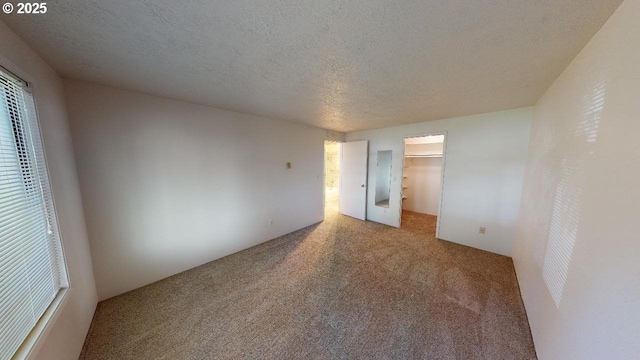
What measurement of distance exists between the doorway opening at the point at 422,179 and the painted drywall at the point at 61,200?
16.0 feet

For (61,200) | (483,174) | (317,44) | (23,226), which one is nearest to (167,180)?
(61,200)

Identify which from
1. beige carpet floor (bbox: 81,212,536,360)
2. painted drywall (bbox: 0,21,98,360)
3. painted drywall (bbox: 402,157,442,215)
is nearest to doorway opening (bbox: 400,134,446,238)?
painted drywall (bbox: 402,157,442,215)

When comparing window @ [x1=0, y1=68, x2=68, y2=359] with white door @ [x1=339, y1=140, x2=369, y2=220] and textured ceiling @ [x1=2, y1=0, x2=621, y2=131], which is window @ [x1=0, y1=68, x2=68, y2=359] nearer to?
textured ceiling @ [x1=2, y1=0, x2=621, y2=131]

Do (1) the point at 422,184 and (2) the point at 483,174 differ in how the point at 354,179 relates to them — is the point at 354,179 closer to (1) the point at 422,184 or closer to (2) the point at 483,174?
(1) the point at 422,184

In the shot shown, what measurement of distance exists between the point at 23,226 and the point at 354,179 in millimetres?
4409

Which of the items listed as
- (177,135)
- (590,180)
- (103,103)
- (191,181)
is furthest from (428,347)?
(103,103)

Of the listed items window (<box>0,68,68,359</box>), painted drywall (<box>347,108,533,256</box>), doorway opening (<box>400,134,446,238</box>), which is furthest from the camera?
doorway opening (<box>400,134,446,238</box>)

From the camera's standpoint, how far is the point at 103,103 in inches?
75.0

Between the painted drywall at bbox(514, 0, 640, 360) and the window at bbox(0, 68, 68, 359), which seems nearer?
the painted drywall at bbox(514, 0, 640, 360)

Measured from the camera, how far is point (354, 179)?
4.65 m

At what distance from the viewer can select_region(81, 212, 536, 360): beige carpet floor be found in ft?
4.92

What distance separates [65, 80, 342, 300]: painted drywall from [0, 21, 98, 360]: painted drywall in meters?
0.14

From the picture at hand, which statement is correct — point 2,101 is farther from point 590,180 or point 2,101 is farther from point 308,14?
point 590,180

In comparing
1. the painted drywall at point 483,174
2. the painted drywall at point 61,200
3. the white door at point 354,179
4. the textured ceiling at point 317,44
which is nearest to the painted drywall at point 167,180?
the painted drywall at point 61,200
